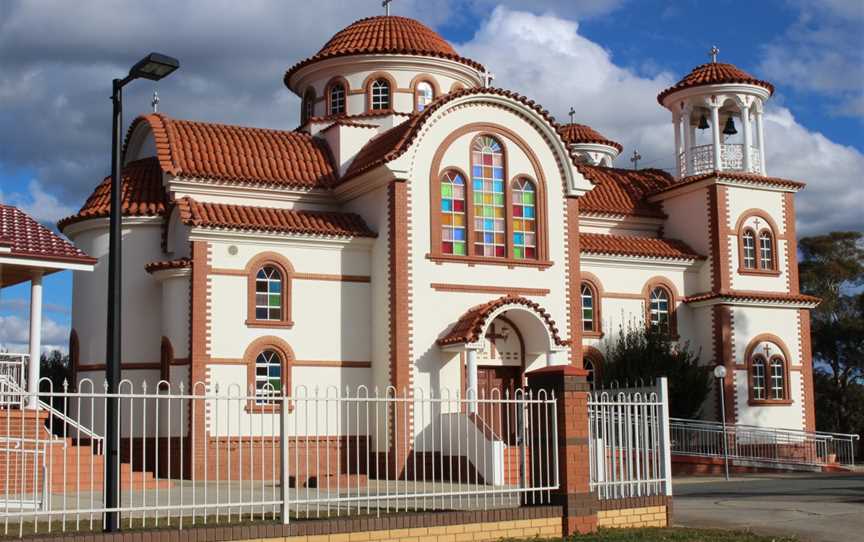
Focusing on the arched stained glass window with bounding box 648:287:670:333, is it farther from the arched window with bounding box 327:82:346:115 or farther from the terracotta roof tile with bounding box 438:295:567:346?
the arched window with bounding box 327:82:346:115

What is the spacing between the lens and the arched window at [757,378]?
109 ft

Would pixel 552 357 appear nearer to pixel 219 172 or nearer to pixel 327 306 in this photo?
pixel 327 306

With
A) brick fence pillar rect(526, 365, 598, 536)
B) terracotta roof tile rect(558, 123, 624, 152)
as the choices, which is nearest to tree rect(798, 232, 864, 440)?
terracotta roof tile rect(558, 123, 624, 152)

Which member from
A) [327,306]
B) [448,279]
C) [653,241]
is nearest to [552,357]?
[448,279]

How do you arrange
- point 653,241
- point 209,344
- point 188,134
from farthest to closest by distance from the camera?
1. point 653,241
2. point 188,134
3. point 209,344

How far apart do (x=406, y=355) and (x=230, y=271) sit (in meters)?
4.74

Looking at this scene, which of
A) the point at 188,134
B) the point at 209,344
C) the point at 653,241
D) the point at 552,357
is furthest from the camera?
the point at 653,241

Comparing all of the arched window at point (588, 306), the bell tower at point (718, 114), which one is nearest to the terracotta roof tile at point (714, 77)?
the bell tower at point (718, 114)

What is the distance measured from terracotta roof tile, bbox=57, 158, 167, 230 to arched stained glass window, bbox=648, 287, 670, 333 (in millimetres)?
14911

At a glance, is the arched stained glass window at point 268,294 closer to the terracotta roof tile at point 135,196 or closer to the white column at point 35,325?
the terracotta roof tile at point 135,196

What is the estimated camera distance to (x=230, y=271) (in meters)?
26.6

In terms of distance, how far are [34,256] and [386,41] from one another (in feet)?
53.0

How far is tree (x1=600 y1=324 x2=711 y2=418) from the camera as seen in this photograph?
31406 millimetres

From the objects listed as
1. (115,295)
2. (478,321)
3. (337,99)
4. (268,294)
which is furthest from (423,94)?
(115,295)
